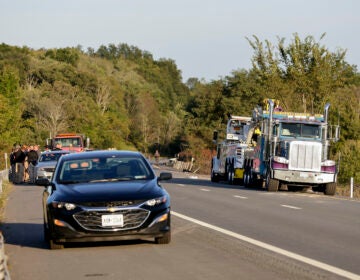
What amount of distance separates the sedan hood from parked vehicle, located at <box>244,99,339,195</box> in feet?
60.2

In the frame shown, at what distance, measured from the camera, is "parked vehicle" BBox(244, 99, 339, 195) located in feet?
104

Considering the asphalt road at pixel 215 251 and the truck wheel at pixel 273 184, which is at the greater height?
the truck wheel at pixel 273 184

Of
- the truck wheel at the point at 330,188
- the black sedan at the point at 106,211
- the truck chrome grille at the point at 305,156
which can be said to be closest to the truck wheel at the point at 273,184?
the truck chrome grille at the point at 305,156

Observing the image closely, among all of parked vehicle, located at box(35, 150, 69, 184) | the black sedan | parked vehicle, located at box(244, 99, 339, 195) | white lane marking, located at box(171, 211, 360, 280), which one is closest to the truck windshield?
parked vehicle, located at box(244, 99, 339, 195)

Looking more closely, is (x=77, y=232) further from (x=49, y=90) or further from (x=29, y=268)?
(x=49, y=90)

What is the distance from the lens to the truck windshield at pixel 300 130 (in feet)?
107

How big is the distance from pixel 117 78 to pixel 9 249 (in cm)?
13394

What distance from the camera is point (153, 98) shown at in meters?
150

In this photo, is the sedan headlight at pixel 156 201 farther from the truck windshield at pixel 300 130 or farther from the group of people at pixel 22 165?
the group of people at pixel 22 165

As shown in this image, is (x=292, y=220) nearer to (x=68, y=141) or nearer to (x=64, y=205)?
(x=64, y=205)

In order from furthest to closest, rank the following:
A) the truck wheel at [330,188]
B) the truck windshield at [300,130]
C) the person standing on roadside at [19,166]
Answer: the person standing on roadside at [19,166]
the truck windshield at [300,130]
the truck wheel at [330,188]

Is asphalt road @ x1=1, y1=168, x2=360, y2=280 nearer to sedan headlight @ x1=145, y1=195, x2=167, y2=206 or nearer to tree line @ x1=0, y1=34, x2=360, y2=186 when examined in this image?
sedan headlight @ x1=145, y1=195, x2=167, y2=206

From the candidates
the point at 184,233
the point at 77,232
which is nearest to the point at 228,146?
the point at 184,233

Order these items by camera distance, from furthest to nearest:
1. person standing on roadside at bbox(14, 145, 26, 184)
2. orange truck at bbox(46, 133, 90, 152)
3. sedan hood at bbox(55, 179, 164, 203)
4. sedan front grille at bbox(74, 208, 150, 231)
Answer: orange truck at bbox(46, 133, 90, 152)
person standing on roadside at bbox(14, 145, 26, 184)
sedan hood at bbox(55, 179, 164, 203)
sedan front grille at bbox(74, 208, 150, 231)
